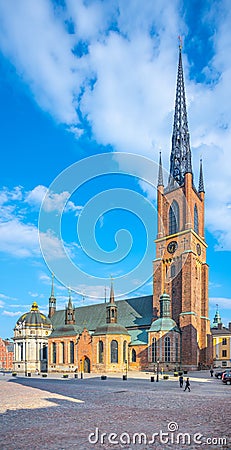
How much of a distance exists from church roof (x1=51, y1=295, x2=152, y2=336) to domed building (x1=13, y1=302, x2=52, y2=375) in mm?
8843

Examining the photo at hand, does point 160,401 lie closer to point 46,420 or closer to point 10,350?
point 46,420

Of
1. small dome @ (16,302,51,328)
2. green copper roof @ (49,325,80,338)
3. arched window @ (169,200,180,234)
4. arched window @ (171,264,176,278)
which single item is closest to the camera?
arched window @ (171,264,176,278)

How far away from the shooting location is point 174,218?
7888 centimetres

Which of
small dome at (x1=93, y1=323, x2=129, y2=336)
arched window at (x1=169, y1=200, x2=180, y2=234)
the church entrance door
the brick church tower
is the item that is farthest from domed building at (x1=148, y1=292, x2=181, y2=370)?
arched window at (x1=169, y1=200, x2=180, y2=234)

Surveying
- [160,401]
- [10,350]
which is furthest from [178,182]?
[10,350]

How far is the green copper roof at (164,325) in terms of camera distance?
222ft

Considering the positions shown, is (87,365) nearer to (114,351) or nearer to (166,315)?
(114,351)

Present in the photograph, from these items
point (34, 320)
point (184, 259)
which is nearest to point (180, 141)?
point (184, 259)

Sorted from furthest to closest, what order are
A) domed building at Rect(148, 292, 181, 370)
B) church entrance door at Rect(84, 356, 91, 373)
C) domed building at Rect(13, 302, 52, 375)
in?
domed building at Rect(13, 302, 52, 375)
church entrance door at Rect(84, 356, 91, 373)
domed building at Rect(148, 292, 181, 370)

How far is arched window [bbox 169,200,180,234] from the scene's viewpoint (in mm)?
77688

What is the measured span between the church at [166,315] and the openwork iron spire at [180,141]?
222 millimetres

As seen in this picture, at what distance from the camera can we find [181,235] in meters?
74.4

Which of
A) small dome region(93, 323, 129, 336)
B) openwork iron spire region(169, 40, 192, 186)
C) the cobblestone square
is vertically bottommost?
small dome region(93, 323, 129, 336)

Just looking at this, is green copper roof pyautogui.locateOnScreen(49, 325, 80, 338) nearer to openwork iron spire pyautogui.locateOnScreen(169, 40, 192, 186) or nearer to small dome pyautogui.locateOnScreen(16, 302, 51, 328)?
small dome pyautogui.locateOnScreen(16, 302, 51, 328)
